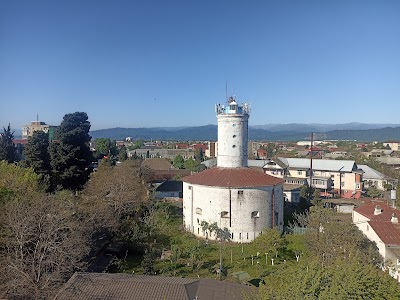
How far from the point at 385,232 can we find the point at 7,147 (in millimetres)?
41612

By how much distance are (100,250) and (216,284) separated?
1027cm

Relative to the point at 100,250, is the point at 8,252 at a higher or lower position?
higher

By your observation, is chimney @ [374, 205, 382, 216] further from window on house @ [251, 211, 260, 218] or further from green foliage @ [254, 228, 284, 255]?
window on house @ [251, 211, 260, 218]

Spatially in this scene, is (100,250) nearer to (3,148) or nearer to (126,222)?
(126,222)

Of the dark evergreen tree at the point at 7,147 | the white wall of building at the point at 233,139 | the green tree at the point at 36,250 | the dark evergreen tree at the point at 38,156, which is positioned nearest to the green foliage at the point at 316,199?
the white wall of building at the point at 233,139

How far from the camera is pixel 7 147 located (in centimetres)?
4428

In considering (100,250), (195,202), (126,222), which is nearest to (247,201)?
(195,202)

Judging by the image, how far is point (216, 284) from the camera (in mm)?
13586

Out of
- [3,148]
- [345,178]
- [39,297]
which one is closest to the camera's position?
[39,297]

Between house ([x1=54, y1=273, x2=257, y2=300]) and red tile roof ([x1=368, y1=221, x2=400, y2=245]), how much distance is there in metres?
9.74

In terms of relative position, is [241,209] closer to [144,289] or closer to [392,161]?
[144,289]

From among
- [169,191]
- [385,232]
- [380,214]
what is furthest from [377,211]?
[169,191]

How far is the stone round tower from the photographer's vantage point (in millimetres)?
27031

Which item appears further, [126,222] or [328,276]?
[126,222]
